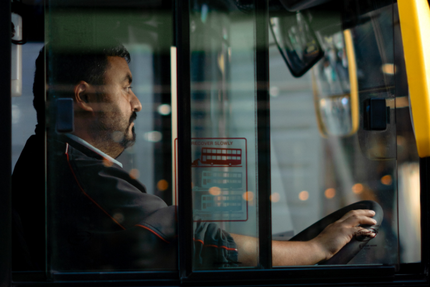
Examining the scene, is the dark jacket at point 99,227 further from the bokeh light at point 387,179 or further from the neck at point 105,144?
the bokeh light at point 387,179

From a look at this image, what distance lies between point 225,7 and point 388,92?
97 centimetres

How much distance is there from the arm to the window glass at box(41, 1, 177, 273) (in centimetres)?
37

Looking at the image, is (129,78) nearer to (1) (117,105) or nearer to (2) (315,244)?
(1) (117,105)

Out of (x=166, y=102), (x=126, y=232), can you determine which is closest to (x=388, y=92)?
(x=166, y=102)

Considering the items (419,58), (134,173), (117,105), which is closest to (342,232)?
(419,58)

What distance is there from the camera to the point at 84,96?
174cm

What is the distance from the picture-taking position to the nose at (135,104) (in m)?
1.88

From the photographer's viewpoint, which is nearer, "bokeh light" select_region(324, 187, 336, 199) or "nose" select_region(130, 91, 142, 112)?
"nose" select_region(130, 91, 142, 112)

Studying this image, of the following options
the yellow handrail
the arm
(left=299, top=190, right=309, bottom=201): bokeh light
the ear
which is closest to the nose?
A: the ear

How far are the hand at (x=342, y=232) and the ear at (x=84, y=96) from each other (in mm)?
1405

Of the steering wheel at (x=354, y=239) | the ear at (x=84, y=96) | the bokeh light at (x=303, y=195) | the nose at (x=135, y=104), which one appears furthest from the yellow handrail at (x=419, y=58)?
the ear at (x=84, y=96)

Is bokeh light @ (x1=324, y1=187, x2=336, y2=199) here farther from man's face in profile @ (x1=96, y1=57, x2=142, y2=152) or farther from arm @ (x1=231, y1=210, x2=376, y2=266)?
man's face in profile @ (x1=96, y1=57, x2=142, y2=152)

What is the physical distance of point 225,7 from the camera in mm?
1823

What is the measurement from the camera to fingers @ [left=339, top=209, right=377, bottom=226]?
1894mm
